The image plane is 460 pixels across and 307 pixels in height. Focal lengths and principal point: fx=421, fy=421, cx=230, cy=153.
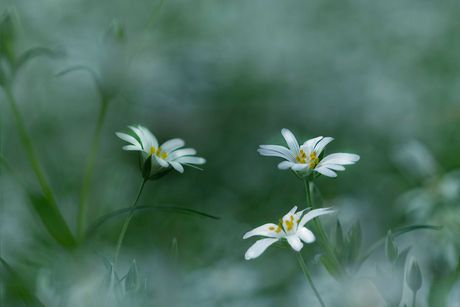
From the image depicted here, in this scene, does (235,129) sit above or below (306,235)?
above

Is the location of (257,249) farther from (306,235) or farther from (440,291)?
(440,291)

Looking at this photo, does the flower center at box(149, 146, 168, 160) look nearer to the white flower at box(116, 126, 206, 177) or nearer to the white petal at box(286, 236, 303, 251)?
the white flower at box(116, 126, 206, 177)

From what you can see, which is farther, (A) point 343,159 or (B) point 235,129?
(B) point 235,129

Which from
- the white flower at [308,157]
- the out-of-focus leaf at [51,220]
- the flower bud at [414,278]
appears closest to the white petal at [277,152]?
the white flower at [308,157]

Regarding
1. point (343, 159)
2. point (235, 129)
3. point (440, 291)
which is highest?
point (235, 129)

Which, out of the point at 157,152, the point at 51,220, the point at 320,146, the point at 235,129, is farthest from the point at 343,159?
the point at 235,129

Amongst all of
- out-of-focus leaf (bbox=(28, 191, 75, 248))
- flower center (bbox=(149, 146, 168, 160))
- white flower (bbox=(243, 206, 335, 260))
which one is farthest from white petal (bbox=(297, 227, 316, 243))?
out-of-focus leaf (bbox=(28, 191, 75, 248))

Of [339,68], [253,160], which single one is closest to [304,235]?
[253,160]

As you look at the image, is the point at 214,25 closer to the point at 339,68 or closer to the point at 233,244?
the point at 339,68
